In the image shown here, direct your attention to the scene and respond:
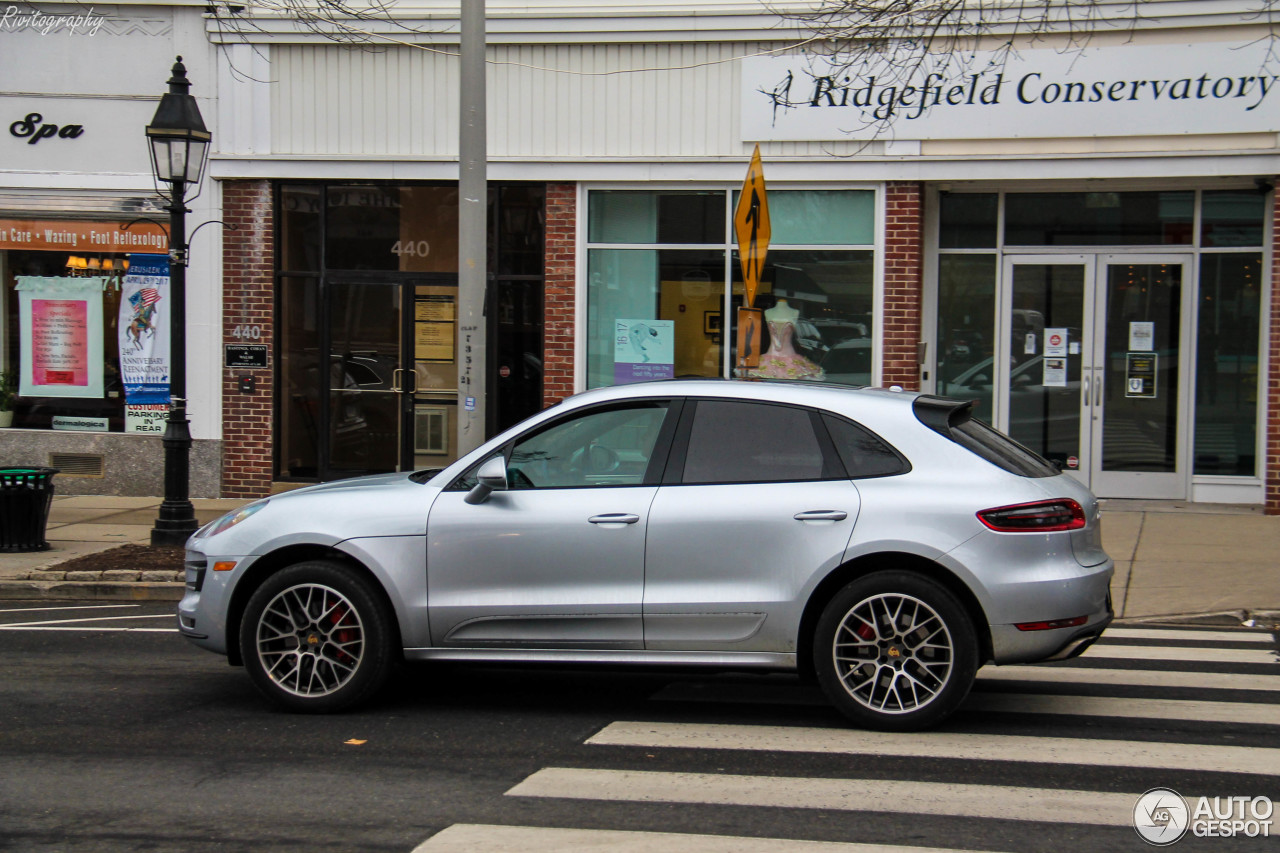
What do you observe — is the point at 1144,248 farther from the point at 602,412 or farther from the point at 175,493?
the point at 175,493

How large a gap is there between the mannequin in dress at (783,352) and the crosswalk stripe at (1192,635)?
5729 mm

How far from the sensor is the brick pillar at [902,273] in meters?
13.6

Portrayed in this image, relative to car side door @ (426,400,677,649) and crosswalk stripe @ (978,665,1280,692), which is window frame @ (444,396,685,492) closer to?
car side door @ (426,400,677,649)

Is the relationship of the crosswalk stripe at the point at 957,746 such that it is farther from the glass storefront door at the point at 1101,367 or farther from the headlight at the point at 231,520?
the glass storefront door at the point at 1101,367

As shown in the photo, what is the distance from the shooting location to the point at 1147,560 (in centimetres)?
1078

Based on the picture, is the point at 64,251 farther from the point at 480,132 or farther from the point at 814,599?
the point at 814,599

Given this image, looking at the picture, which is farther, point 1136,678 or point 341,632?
point 1136,678

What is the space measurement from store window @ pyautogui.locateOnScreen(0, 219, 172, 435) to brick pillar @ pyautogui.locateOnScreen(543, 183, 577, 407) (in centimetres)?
434

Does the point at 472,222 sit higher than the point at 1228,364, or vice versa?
the point at 472,222

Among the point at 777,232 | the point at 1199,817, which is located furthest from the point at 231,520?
the point at 777,232

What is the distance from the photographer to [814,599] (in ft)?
19.2

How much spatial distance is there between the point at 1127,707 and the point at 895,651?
1.49 meters

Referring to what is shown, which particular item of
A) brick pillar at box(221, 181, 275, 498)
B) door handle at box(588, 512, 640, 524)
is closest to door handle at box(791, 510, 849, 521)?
door handle at box(588, 512, 640, 524)

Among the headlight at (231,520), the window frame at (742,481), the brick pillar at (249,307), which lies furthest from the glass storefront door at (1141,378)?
the headlight at (231,520)
